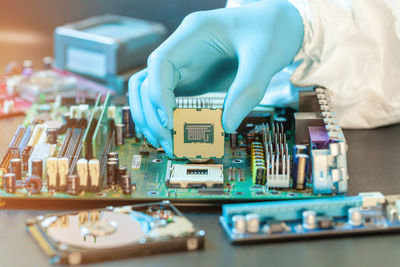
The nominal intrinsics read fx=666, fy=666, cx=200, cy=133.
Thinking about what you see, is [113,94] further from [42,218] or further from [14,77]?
[42,218]

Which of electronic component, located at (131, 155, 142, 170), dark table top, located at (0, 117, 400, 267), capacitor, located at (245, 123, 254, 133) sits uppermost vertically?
capacitor, located at (245, 123, 254, 133)

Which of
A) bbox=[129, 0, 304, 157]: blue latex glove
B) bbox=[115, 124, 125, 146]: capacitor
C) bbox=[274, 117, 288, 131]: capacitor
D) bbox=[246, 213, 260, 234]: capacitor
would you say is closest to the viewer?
bbox=[246, 213, 260, 234]: capacitor

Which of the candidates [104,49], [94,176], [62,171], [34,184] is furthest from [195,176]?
[104,49]

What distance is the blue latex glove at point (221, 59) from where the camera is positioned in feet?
9.27

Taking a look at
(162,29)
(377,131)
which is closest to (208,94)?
(377,131)

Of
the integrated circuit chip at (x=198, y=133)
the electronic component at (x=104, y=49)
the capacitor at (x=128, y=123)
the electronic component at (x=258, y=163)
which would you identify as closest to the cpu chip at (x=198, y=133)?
the integrated circuit chip at (x=198, y=133)

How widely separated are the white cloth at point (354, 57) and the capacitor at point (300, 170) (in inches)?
32.5

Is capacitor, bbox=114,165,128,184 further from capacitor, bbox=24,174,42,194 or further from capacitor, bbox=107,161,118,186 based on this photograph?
capacitor, bbox=24,174,42,194

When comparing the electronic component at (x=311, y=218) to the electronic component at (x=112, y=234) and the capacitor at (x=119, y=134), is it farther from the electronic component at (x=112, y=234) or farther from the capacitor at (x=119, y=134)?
the capacitor at (x=119, y=134)

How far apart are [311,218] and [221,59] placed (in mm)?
1137

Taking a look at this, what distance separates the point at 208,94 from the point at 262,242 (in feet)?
4.92

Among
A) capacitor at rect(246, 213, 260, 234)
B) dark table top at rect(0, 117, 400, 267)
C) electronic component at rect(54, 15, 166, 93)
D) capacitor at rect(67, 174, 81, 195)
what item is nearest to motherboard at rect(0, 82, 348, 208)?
capacitor at rect(67, 174, 81, 195)

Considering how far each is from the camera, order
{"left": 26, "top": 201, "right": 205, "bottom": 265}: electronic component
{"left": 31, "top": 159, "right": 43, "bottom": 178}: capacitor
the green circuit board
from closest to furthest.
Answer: {"left": 26, "top": 201, "right": 205, "bottom": 265}: electronic component < the green circuit board < {"left": 31, "top": 159, "right": 43, "bottom": 178}: capacitor

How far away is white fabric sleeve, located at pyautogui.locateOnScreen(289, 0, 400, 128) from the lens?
330cm
